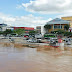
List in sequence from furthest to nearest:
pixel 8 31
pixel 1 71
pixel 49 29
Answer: pixel 8 31
pixel 49 29
pixel 1 71

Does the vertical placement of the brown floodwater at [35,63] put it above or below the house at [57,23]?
below

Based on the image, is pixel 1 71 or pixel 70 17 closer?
pixel 1 71

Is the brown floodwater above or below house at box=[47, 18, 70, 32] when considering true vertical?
below

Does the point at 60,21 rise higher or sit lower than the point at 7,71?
higher

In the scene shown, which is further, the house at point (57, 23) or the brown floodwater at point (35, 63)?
the house at point (57, 23)

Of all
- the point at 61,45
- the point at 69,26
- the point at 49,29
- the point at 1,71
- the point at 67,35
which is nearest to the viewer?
the point at 1,71

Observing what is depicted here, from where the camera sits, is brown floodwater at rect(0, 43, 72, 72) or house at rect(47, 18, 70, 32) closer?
brown floodwater at rect(0, 43, 72, 72)

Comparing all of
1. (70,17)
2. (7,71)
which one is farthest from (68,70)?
(70,17)

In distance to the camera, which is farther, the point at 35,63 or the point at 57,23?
the point at 57,23

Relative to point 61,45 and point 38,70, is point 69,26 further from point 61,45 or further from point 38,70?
point 38,70

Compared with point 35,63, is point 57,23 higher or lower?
higher

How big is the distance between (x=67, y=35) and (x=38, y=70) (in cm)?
5535

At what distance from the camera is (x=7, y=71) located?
14367mm

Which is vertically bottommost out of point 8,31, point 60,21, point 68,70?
point 68,70
